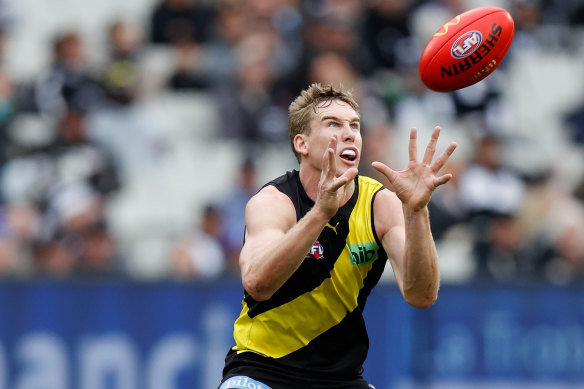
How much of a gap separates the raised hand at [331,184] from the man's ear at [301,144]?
0.70 meters

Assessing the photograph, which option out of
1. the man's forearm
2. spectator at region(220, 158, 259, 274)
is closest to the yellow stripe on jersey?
the man's forearm

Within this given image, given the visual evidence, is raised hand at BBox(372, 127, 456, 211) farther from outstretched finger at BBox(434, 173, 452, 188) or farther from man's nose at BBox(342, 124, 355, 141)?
man's nose at BBox(342, 124, 355, 141)

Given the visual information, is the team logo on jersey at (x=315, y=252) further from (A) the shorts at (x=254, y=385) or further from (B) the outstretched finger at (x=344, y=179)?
(A) the shorts at (x=254, y=385)

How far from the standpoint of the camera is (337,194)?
5.23 metres

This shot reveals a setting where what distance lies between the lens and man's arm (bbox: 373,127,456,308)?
17.5 ft

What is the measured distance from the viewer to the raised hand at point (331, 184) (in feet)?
17.0

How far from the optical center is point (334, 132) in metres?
5.79

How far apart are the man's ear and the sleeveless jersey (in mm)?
292

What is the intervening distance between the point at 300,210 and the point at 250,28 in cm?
754

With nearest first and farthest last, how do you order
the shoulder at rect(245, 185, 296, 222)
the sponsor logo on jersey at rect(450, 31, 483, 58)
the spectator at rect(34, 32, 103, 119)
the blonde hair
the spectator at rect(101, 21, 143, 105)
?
the shoulder at rect(245, 185, 296, 222), the blonde hair, the sponsor logo on jersey at rect(450, 31, 483, 58), the spectator at rect(34, 32, 103, 119), the spectator at rect(101, 21, 143, 105)

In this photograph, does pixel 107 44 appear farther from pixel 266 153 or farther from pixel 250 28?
pixel 266 153

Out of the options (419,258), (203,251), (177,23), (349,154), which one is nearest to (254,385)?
(419,258)

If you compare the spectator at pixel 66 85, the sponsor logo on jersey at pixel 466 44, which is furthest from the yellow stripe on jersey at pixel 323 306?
the spectator at pixel 66 85

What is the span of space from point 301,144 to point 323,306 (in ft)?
3.16
